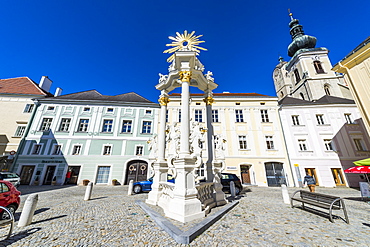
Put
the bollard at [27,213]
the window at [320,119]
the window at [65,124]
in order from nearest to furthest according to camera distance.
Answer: the bollard at [27,213]
the window at [320,119]
the window at [65,124]

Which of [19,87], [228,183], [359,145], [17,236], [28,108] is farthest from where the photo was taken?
[19,87]

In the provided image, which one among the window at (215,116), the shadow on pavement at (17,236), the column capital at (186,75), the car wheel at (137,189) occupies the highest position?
the window at (215,116)

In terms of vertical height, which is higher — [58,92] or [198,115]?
[58,92]

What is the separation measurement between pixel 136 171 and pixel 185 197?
14229 mm

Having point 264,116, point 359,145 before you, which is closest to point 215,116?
point 264,116

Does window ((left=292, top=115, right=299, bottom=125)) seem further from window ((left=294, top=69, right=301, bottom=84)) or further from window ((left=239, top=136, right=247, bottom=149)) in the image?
window ((left=294, top=69, right=301, bottom=84))

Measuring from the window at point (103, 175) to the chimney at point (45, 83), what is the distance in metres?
17.4

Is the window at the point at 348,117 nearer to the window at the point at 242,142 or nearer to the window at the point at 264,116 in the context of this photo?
the window at the point at 264,116

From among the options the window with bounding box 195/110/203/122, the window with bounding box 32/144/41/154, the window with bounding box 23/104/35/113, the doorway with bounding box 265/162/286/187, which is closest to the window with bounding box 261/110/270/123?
the doorway with bounding box 265/162/286/187

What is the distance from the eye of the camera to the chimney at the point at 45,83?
22.1 metres

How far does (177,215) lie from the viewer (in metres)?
4.06

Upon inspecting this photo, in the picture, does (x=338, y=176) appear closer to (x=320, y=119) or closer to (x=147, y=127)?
(x=320, y=119)

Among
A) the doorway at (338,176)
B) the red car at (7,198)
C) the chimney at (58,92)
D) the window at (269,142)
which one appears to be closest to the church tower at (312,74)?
the doorway at (338,176)

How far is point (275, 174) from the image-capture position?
52.3 feet
